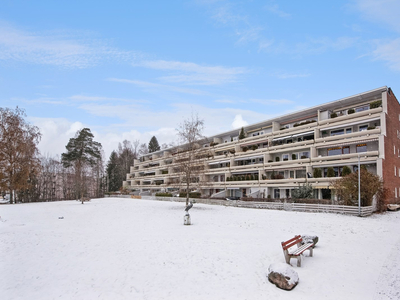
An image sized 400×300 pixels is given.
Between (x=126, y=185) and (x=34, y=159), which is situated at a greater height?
(x=34, y=159)

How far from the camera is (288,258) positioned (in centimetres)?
1127

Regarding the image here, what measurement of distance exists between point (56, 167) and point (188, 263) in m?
77.0

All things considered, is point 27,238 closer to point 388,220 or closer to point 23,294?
point 23,294

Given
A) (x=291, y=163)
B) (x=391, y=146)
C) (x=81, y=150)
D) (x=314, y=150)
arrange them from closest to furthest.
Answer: (x=391, y=146), (x=314, y=150), (x=291, y=163), (x=81, y=150)

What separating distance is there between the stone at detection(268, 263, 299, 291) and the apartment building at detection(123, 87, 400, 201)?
2056 centimetres

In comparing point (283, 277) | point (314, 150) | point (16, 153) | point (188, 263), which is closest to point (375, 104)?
point (314, 150)

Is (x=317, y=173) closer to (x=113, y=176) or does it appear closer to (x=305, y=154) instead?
(x=305, y=154)

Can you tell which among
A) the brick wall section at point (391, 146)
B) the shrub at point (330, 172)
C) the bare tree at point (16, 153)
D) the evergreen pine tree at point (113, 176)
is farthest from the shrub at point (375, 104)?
the evergreen pine tree at point (113, 176)

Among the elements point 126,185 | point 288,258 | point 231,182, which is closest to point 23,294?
point 288,258

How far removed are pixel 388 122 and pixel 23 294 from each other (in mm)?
36457

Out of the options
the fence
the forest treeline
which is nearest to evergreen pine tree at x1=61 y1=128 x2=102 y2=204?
the forest treeline

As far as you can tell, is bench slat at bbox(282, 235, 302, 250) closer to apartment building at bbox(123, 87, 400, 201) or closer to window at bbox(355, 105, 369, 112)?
apartment building at bbox(123, 87, 400, 201)

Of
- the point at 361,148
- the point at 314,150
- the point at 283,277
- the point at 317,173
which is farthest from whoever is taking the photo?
the point at 314,150

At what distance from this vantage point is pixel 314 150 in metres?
36.3
